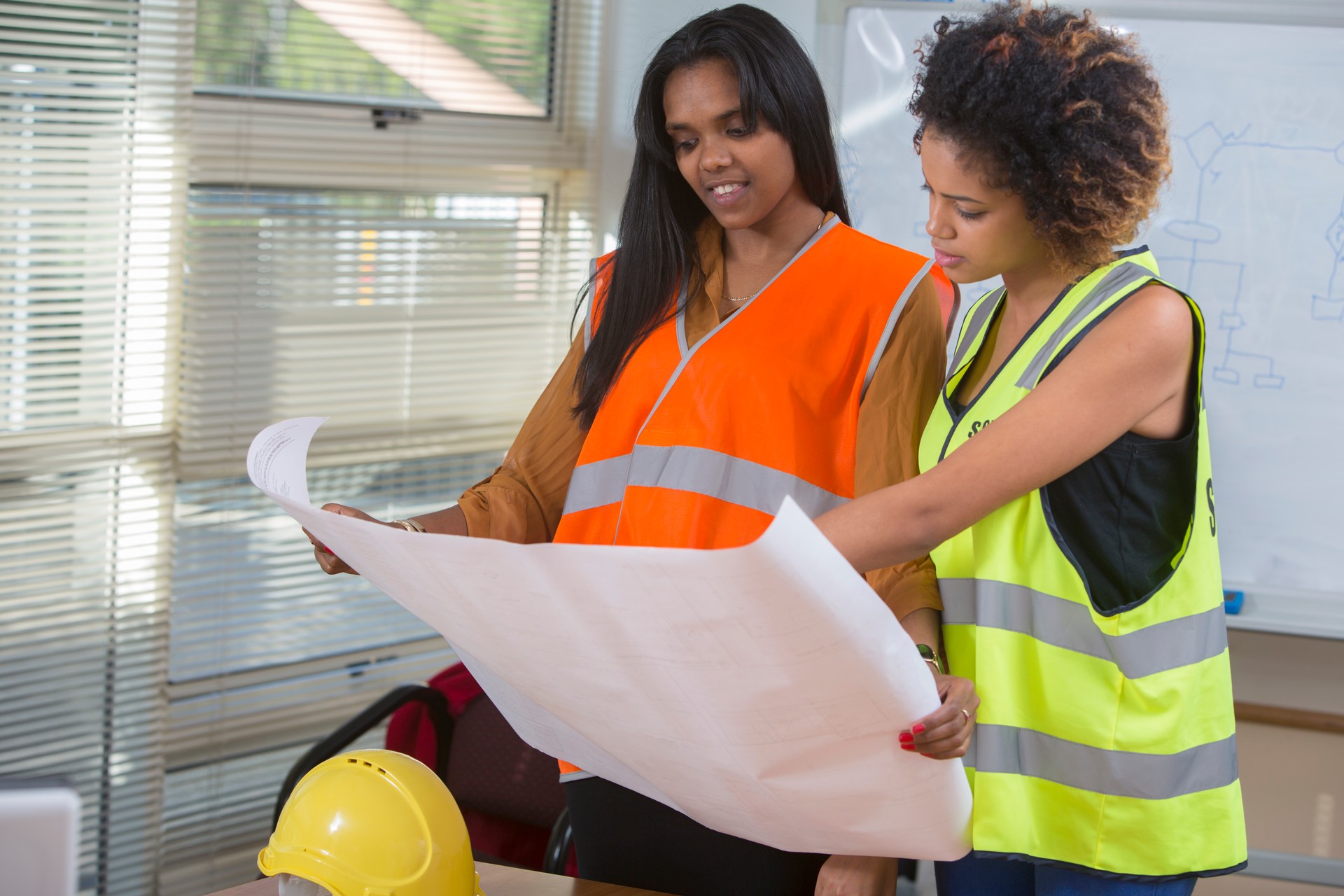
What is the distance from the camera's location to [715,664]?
75 centimetres

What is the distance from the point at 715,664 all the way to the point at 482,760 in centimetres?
161

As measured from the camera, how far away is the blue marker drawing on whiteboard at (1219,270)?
198cm

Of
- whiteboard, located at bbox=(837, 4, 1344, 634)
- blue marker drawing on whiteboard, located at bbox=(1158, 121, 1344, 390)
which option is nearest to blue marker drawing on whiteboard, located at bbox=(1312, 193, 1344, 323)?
Result: whiteboard, located at bbox=(837, 4, 1344, 634)

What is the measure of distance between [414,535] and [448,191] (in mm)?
2006

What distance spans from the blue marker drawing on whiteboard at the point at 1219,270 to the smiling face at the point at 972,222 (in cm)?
121

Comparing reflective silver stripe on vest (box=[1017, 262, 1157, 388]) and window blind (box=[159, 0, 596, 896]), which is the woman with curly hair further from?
window blind (box=[159, 0, 596, 896])

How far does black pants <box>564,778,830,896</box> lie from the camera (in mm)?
1176

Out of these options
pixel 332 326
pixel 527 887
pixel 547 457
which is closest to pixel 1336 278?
pixel 547 457

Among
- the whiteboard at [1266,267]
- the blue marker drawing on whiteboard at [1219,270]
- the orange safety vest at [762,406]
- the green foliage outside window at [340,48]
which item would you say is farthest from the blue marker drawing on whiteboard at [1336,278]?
the green foliage outside window at [340,48]

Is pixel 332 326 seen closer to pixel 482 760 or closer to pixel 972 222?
pixel 482 760

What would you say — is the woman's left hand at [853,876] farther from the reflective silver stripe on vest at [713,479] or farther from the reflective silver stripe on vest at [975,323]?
the reflective silver stripe on vest at [975,323]

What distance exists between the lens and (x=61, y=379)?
213 centimetres

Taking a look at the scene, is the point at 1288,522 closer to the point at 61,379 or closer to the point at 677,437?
the point at 677,437

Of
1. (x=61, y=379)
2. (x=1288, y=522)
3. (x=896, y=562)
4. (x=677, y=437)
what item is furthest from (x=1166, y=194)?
(x=61, y=379)
